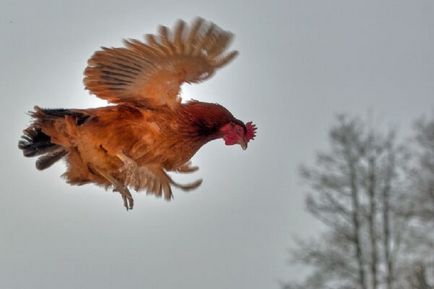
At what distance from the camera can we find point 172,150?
4660mm

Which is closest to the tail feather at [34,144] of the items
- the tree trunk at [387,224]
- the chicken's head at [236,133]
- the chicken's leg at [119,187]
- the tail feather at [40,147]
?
the tail feather at [40,147]

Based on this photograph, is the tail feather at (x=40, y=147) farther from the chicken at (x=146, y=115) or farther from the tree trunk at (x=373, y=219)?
the tree trunk at (x=373, y=219)

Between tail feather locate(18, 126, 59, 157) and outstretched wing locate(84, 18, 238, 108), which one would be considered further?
tail feather locate(18, 126, 59, 157)

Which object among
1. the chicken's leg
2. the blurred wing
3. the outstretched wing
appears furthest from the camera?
the blurred wing

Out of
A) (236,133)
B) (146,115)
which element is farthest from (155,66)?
(236,133)

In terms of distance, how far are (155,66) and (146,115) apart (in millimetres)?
280

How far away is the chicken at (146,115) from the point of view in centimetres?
446

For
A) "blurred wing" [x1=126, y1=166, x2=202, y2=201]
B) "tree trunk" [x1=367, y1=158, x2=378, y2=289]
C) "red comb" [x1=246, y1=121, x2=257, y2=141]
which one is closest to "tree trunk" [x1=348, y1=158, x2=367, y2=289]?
"tree trunk" [x1=367, y1=158, x2=378, y2=289]

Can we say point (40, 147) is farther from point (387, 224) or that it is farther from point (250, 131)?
point (387, 224)

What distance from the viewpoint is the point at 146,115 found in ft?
15.3

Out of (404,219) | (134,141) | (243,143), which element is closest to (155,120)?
(134,141)

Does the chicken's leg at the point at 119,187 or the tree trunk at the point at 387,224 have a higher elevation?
the tree trunk at the point at 387,224

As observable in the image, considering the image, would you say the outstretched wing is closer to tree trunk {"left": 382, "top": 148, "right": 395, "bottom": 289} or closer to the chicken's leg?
the chicken's leg

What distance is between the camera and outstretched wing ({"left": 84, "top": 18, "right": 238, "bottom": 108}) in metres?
4.39
